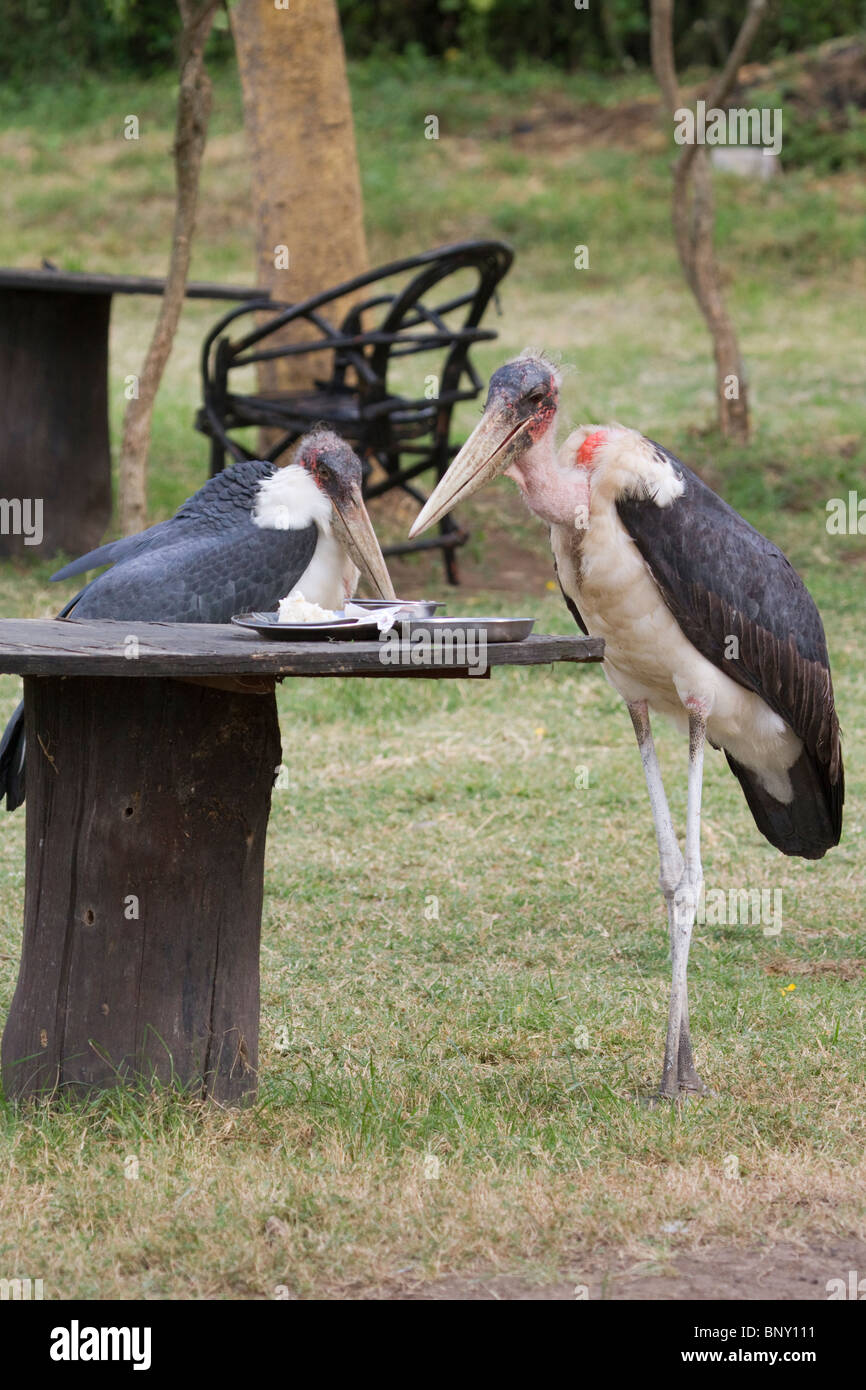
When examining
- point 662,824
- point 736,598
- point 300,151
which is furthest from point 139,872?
point 300,151

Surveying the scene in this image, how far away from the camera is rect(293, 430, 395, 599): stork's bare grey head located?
13.0 feet

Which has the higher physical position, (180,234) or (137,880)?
(180,234)

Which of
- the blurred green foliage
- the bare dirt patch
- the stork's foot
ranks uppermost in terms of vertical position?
the blurred green foliage

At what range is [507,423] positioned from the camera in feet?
10.4

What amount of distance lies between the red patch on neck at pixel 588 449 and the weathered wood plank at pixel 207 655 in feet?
2.00

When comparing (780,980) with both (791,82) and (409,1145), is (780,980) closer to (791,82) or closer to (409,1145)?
(409,1145)

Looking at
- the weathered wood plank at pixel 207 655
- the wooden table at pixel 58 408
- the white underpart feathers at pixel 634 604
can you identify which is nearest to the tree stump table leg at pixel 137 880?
the weathered wood plank at pixel 207 655

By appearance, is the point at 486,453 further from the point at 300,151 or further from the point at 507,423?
the point at 300,151

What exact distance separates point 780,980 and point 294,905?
1.24 m

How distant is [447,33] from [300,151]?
16.1m

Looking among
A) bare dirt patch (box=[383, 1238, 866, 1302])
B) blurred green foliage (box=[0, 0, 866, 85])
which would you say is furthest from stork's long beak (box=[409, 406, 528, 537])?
blurred green foliage (box=[0, 0, 866, 85])

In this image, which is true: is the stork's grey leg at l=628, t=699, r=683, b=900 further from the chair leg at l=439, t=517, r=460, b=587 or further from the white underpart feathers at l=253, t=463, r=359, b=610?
the chair leg at l=439, t=517, r=460, b=587

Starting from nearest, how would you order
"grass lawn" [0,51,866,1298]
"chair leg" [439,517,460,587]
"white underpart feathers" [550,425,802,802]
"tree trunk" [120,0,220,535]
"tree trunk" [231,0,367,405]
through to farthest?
"grass lawn" [0,51,866,1298]
"white underpart feathers" [550,425,802,802]
"tree trunk" [120,0,220,535]
"chair leg" [439,517,460,587]
"tree trunk" [231,0,367,405]

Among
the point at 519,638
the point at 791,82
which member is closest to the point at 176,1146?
the point at 519,638
